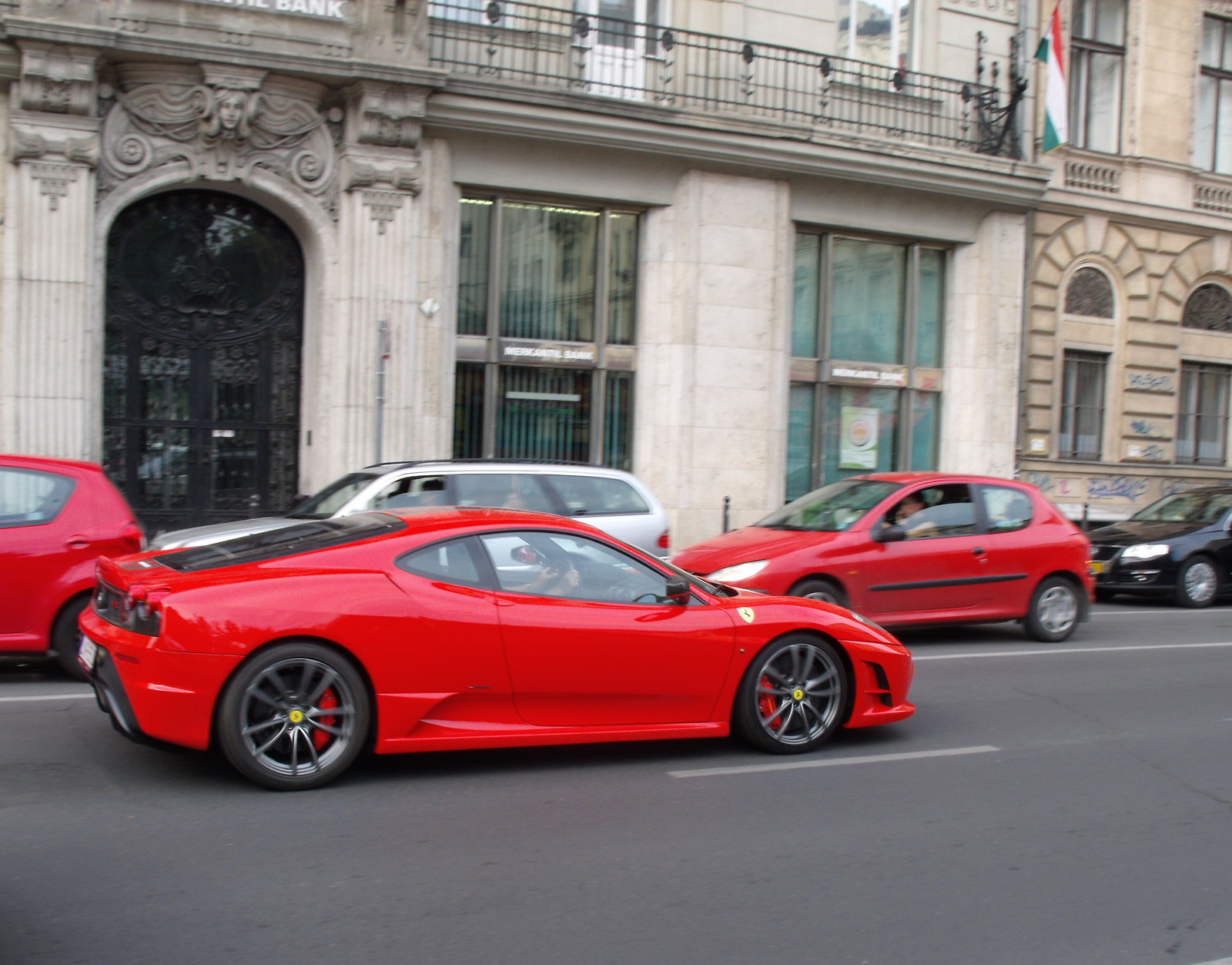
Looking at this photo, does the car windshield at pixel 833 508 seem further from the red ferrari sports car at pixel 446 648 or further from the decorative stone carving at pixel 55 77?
the decorative stone carving at pixel 55 77

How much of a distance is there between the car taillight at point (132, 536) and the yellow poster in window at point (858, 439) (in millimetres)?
13398

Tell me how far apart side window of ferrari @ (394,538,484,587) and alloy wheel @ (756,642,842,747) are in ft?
5.55

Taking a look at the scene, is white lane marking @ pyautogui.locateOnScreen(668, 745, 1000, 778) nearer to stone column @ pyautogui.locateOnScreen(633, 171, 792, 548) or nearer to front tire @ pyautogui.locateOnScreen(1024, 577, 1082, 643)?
front tire @ pyautogui.locateOnScreen(1024, 577, 1082, 643)

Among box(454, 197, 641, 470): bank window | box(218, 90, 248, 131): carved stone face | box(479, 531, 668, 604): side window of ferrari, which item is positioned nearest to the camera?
box(479, 531, 668, 604): side window of ferrari

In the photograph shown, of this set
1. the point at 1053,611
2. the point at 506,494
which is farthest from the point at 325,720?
the point at 1053,611

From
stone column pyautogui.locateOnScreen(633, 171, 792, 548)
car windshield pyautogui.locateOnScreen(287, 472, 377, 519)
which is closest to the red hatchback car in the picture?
car windshield pyautogui.locateOnScreen(287, 472, 377, 519)

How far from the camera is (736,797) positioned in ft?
19.2

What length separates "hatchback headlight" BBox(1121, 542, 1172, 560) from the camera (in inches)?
600

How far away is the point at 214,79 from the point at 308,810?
11768mm

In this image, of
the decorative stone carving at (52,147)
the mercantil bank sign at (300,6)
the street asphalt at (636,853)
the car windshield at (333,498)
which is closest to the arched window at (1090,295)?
the mercantil bank sign at (300,6)

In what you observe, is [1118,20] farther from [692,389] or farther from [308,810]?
[308,810]

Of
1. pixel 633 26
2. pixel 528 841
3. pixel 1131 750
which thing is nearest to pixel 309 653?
pixel 528 841

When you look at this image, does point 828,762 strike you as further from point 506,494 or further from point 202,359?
point 202,359

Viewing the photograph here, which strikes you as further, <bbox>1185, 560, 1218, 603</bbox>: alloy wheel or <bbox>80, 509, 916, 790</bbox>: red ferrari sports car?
<bbox>1185, 560, 1218, 603</bbox>: alloy wheel
